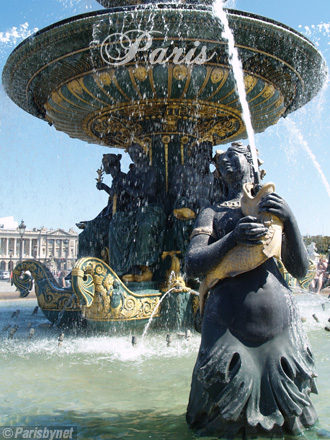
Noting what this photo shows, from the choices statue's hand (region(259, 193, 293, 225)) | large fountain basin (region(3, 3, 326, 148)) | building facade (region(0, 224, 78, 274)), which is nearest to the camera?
statue's hand (region(259, 193, 293, 225))

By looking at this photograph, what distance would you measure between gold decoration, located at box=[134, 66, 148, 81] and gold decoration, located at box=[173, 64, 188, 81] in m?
0.39

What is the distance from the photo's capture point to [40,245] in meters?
92.9

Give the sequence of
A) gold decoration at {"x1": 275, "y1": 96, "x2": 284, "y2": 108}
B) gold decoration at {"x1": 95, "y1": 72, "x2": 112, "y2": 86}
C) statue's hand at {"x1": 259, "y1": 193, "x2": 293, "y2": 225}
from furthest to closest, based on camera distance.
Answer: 1. gold decoration at {"x1": 275, "y1": 96, "x2": 284, "y2": 108}
2. gold decoration at {"x1": 95, "y1": 72, "x2": 112, "y2": 86}
3. statue's hand at {"x1": 259, "y1": 193, "x2": 293, "y2": 225}

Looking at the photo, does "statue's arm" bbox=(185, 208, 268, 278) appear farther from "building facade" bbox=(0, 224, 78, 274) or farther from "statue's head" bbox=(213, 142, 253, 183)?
"building facade" bbox=(0, 224, 78, 274)

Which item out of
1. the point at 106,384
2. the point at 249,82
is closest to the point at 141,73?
the point at 249,82

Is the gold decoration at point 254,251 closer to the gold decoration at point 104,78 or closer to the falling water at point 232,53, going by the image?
the falling water at point 232,53

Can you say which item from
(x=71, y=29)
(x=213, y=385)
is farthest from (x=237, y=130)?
(x=213, y=385)

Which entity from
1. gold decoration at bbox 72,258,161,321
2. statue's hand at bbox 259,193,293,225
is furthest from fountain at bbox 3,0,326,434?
statue's hand at bbox 259,193,293,225

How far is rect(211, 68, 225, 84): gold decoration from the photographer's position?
6.65 meters

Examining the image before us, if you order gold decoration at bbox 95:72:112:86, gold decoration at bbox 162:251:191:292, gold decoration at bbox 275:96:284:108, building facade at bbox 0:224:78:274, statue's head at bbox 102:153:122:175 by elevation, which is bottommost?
building facade at bbox 0:224:78:274

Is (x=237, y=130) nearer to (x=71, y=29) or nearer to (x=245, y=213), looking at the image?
(x=71, y=29)

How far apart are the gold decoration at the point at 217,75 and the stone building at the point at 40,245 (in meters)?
81.4

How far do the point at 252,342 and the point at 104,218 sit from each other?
5.69 metres

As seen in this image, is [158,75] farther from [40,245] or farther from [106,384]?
[40,245]
